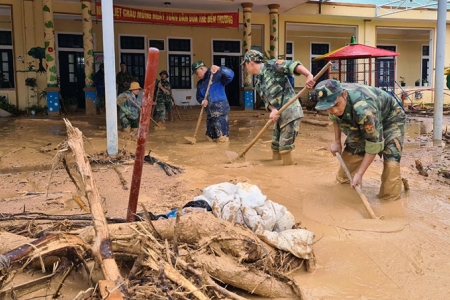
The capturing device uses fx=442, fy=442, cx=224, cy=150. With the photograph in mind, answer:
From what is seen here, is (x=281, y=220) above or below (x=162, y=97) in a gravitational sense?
below

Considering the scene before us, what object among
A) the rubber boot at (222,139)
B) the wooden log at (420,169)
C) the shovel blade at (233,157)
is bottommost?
the wooden log at (420,169)

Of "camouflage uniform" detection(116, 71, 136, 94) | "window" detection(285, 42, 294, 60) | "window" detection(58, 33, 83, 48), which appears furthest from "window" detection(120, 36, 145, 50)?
"window" detection(285, 42, 294, 60)

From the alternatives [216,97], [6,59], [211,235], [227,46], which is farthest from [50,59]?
[211,235]

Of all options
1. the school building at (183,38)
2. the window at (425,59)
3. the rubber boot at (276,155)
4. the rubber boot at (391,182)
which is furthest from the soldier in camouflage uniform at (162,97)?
the window at (425,59)

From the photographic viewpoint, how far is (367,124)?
3773 mm

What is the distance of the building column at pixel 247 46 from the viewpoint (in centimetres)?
1396

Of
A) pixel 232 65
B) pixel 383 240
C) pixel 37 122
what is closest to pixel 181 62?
pixel 232 65

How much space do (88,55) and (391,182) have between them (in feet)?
33.1

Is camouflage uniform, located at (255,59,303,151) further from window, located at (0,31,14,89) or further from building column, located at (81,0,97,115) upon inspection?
window, located at (0,31,14,89)

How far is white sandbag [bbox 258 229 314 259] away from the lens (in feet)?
9.11

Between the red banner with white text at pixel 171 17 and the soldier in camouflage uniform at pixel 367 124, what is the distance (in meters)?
8.85

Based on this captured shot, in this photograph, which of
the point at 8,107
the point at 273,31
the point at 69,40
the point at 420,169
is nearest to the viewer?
the point at 420,169

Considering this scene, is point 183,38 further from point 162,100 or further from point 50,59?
point 162,100

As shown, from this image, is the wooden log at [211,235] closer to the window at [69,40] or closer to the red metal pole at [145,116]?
the red metal pole at [145,116]
